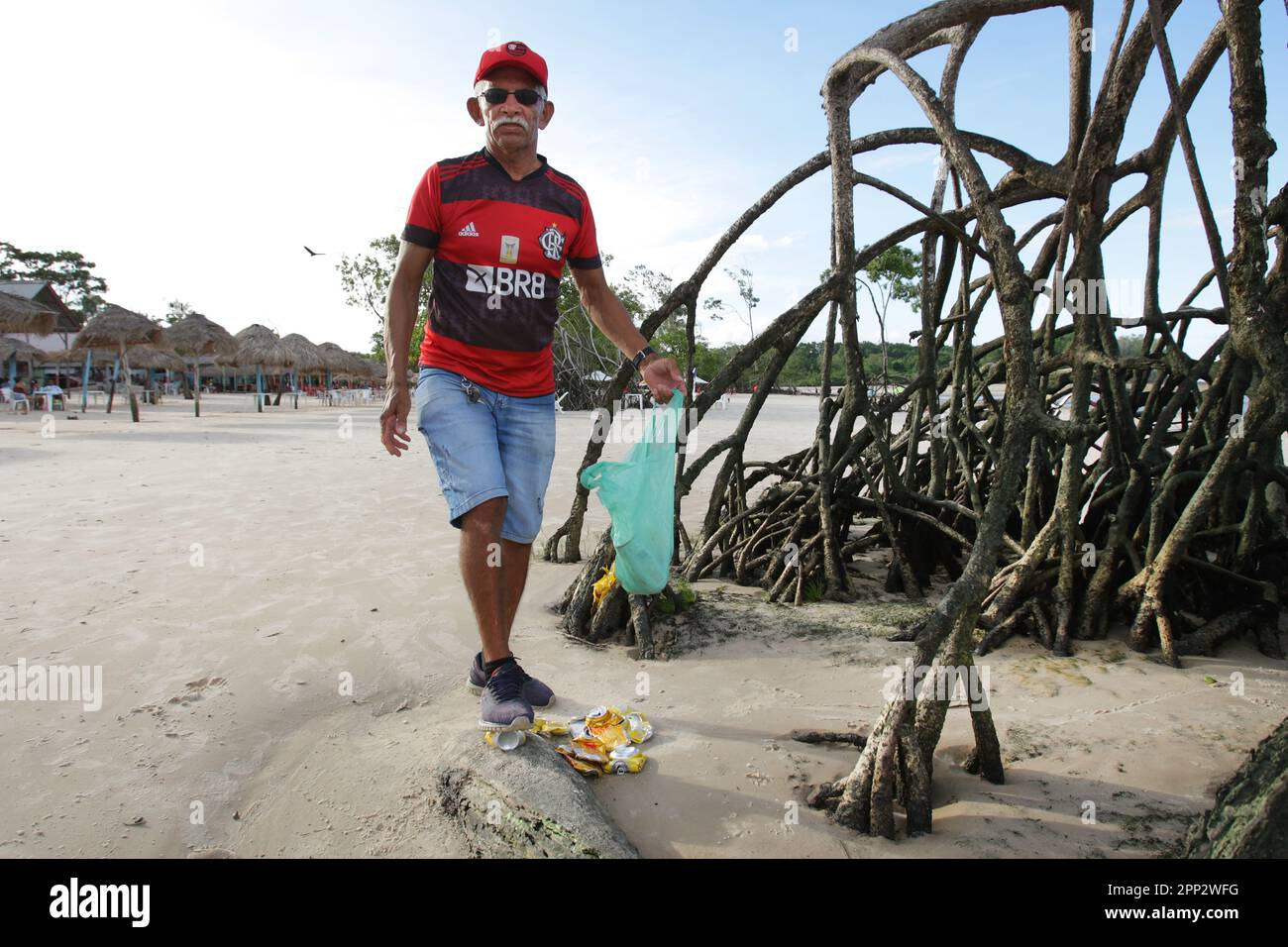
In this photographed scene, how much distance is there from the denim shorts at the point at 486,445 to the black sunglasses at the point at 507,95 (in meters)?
0.85

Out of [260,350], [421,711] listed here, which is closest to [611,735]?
[421,711]

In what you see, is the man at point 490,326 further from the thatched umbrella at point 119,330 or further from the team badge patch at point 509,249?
the thatched umbrella at point 119,330

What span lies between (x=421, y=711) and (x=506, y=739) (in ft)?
2.22

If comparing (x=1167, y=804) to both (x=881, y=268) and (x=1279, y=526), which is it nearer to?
(x=1279, y=526)

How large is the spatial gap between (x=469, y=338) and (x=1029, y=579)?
257cm

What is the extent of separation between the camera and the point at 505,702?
2279 mm

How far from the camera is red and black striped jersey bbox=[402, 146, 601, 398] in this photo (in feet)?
7.74

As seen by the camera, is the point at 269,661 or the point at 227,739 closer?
the point at 227,739

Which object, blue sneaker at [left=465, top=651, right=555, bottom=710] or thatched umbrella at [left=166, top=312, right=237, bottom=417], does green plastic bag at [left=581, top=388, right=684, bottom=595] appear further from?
thatched umbrella at [left=166, top=312, right=237, bottom=417]

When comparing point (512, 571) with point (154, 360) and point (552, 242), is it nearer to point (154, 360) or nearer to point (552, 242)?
point (552, 242)

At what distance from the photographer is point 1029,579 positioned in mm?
3346

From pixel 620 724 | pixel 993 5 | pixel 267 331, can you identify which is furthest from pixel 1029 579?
pixel 267 331
